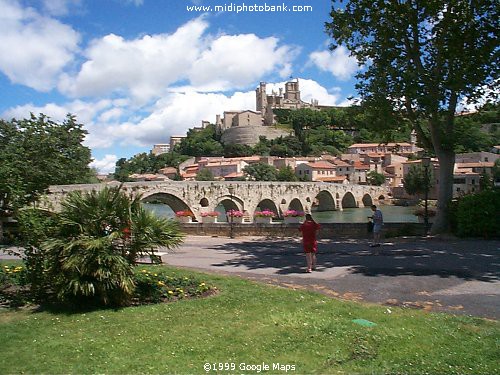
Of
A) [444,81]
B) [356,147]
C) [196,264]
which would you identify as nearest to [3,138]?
[196,264]

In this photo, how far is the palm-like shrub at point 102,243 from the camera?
6301 mm

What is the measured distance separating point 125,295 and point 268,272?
12.0 ft

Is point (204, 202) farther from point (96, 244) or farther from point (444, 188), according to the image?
point (96, 244)

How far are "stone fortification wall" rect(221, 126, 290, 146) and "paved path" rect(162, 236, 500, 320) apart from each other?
9819 centimetres

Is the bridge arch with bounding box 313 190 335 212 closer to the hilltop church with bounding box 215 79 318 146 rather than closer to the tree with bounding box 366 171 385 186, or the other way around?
the tree with bounding box 366 171 385 186

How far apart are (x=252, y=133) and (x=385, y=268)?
104 m

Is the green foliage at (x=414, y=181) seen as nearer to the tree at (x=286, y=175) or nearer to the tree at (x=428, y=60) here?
the tree at (x=286, y=175)

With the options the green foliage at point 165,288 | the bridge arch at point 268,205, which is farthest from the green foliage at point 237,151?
the green foliage at point 165,288

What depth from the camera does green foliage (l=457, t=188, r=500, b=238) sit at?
13.0 meters

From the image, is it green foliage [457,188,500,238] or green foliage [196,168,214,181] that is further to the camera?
green foliage [196,168,214,181]

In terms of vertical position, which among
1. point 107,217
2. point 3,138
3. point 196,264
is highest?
point 3,138

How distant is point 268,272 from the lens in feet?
30.7

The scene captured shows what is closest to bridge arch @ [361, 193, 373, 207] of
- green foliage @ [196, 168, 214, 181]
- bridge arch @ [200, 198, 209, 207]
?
green foliage @ [196, 168, 214, 181]

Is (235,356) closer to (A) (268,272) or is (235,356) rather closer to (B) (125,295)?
(B) (125,295)
